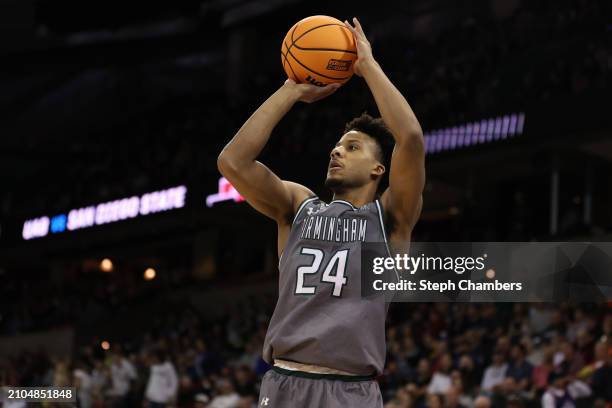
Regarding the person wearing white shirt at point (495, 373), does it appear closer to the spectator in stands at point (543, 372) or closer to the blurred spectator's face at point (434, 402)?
the spectator in stands at point (543, 372)

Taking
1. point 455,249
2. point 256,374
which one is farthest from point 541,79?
point 256,374

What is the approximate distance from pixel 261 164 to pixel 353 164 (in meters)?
0.41

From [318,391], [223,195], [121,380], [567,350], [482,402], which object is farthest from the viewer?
[223,195]

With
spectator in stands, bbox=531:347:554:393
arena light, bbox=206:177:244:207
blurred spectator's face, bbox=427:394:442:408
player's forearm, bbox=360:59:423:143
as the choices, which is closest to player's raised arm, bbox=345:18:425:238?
player's forearm, bbox=360:59:423:143

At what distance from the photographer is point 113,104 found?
29141 mm

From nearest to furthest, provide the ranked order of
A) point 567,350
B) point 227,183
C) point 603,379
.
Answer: point 603,379
point 567,350
point 227,183

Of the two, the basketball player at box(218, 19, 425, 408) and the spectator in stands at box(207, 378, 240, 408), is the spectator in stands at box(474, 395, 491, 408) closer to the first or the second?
the spectator in stands at box(207, 378, 240, 408)

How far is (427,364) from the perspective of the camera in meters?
12.3

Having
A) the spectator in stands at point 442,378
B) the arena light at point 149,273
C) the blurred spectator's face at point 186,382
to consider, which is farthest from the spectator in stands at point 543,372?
the arena light at point 149,273

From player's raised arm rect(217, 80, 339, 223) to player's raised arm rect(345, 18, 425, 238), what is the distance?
1.09 ft

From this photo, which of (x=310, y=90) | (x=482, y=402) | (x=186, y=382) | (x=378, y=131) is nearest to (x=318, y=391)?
(x=378, y=131)

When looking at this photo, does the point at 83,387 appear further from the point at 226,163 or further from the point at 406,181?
the point at 406,181

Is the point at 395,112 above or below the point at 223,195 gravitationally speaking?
below

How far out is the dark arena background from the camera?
526 inches
